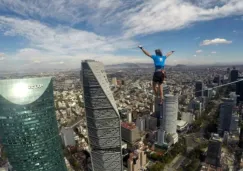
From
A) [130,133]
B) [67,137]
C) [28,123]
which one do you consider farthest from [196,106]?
[28,123]

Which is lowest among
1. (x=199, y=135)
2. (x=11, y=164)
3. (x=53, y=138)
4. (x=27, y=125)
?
(x=199, y=135)

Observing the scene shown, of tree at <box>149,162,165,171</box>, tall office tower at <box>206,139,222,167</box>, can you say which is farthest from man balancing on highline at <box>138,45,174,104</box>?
tall office tower at <box>206,139,222,167</box>

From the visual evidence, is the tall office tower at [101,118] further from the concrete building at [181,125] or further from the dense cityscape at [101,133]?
the concrete building at [181,125]

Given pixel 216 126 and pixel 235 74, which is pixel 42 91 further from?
pixel 235 74

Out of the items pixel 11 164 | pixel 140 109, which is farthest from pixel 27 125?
pixel 140 109

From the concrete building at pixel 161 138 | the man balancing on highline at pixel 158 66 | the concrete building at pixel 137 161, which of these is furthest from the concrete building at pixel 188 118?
the man balancing on highline at pixel 158 66

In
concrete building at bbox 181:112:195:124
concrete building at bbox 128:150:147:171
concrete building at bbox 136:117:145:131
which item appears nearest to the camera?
concrete building at bbox 128:150:147:171

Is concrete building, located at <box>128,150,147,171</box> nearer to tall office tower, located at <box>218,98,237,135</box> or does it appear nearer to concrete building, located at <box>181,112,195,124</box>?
concrete building, located at <box>181,112,195,124</box>
